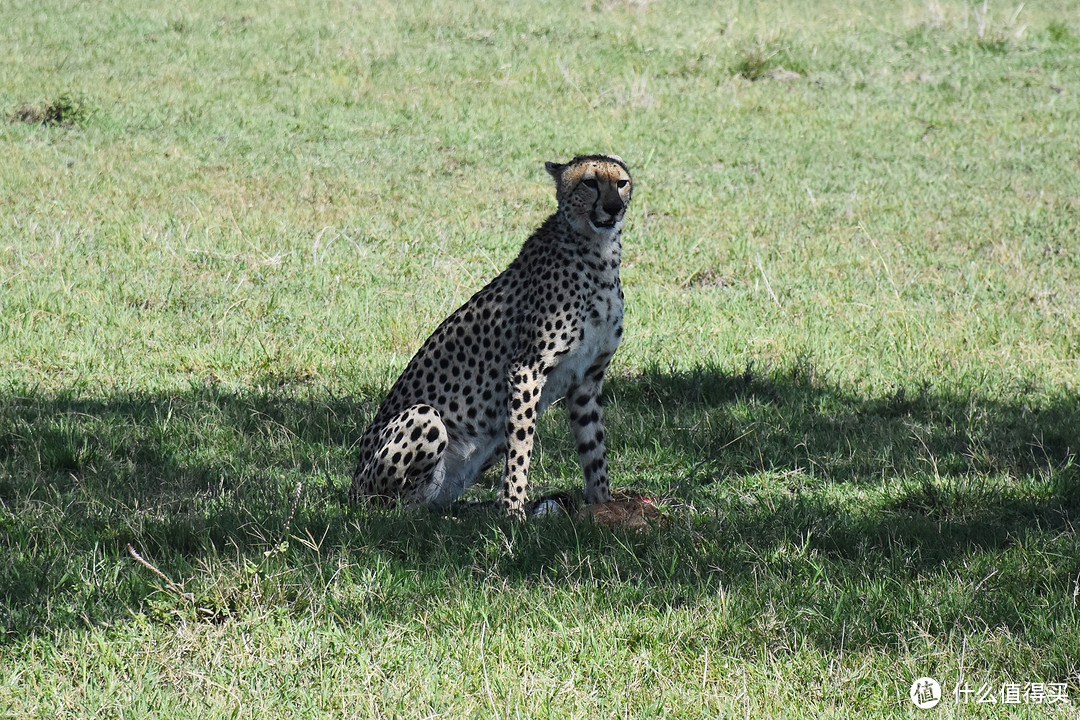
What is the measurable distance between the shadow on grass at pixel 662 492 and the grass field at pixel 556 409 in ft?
0.07

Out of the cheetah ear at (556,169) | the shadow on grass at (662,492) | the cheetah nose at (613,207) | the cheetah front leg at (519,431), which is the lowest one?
the shadow on grass at (662,492)

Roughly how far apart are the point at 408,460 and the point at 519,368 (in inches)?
21.0

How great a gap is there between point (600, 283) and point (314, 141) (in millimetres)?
7730

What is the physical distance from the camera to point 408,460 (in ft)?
14.6

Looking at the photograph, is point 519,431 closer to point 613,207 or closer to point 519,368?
point 519,368

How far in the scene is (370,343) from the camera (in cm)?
680

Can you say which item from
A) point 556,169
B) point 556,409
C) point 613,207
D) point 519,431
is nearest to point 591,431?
point 519,431

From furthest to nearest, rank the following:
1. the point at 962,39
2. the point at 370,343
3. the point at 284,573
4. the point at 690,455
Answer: the point at 962,39 → the point at 370,343 → the point at 690,455 → the point at 284,573

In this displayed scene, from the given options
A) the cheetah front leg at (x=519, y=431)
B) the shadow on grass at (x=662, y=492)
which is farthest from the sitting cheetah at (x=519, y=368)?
the shadow on grass at (x=662, y=492)

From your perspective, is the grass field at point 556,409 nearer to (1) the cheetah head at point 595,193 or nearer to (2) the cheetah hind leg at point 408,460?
(2) the cheetah hind leg at point 408,460

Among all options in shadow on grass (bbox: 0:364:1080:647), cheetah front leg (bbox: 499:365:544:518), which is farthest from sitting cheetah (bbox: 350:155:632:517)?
shadow on grass (bbox: 0:364:1080:647)

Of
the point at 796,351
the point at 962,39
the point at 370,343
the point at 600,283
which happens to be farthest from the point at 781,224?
the point at 962,39

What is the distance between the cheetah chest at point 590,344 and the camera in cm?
455

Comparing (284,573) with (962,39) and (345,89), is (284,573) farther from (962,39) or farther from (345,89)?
(962,39)
